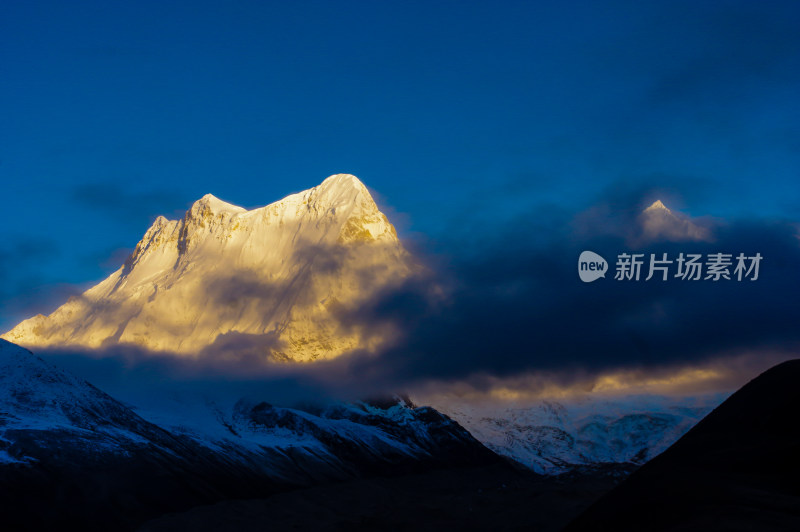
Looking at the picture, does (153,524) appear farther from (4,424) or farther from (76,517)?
(4,424)

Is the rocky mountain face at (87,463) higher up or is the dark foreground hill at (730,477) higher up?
the dark foreground hill at (730,477)

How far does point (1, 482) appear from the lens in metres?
118

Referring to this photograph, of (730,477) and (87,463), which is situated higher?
(730,477)

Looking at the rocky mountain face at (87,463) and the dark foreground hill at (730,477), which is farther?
the rocky mountain face at (87,463)

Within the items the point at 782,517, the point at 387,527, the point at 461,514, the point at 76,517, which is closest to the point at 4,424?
the point at 76,517

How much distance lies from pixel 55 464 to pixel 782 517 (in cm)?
13863

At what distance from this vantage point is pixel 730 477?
3023 centimetres

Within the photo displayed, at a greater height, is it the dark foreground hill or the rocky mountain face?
the dark foreground hill

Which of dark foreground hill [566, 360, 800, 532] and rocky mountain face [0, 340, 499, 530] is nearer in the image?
dark foreground hill [566, 360, 800, 532]

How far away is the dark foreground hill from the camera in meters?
24.9

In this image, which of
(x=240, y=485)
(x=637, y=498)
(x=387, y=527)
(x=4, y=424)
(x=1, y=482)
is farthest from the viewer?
(x=240, y=485)

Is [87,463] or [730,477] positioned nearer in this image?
[730,477]

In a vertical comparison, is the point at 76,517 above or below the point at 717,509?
below

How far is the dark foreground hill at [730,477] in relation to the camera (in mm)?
24859
